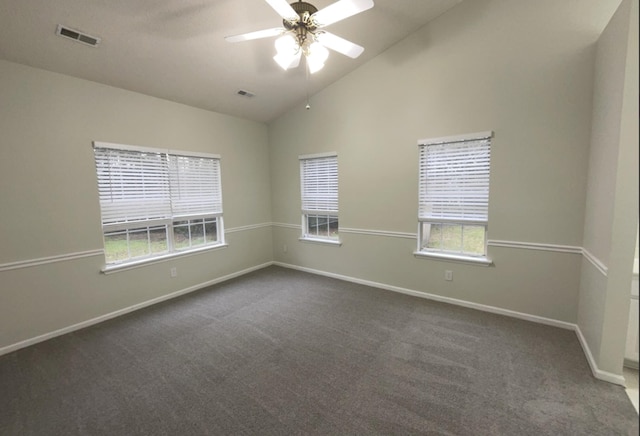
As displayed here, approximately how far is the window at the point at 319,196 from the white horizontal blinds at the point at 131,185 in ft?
6.74

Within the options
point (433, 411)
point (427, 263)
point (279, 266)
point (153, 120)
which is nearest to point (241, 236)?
point (279, 266)

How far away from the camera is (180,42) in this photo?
267 cm

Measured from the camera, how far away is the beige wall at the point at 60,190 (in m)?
2.51

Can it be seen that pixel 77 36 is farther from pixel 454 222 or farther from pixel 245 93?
pixel 454 222

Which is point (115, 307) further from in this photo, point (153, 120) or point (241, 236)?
point (153, 120)

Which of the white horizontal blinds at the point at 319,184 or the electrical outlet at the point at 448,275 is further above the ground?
the white horizontal blinds at the point at 319,184

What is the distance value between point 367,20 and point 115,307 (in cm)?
432

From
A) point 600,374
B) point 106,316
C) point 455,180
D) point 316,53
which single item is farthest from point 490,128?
point 106,316

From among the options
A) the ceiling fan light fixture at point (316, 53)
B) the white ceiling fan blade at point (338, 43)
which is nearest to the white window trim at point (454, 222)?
the white ceiling fan blade at point (338, 43)

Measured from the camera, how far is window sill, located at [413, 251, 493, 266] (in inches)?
122

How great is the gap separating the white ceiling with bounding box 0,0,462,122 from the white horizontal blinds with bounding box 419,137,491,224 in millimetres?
1502

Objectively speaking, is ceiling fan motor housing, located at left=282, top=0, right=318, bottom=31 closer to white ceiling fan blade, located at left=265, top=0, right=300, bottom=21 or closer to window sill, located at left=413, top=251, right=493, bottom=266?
white ceiling fan blade, located at left=265, top=0, right=300, bottom=21

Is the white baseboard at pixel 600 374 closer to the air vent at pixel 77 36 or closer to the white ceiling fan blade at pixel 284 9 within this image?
the white ceiling fan blade at pixel 284 9

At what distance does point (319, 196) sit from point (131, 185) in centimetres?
256
